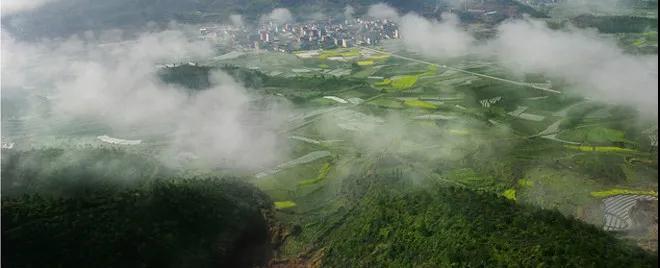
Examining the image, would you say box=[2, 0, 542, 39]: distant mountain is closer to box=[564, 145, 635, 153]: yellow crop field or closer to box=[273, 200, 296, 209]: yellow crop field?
box=[273, 200, 296, 209]: yellow crop field

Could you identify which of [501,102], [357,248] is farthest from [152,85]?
[357,248]

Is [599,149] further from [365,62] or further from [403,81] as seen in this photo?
[365,62]

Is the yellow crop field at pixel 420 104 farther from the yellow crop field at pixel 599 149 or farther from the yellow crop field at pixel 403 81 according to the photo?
the yellow crop field at pixel 599 149

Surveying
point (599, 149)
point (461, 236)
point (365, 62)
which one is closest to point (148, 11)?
point (365, 62)

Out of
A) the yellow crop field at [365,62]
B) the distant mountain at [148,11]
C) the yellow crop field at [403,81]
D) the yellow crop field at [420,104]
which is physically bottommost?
the yellow crop field at [365,62]

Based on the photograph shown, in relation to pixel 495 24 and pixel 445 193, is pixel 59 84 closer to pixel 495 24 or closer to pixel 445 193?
pixel 445 193

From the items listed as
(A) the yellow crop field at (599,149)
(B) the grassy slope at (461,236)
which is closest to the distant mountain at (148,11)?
(A) the yellow crop field at (599,149)

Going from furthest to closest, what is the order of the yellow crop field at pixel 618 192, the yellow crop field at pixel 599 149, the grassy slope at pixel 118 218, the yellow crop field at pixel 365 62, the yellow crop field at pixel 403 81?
1. the yellow crop field at pixel 365 62
2. the yellow crop field at pixel 403 81
3. the yellow crop field at pixel 599 149
4. the yellow crop field at pixel 618 192
5. the grassy slope at pixel 118 218

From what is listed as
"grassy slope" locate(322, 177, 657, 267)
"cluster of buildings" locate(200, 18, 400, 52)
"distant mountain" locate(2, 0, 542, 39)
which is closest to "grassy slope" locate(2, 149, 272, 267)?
"grassy slope" locate(322, 177, 657, 267)
